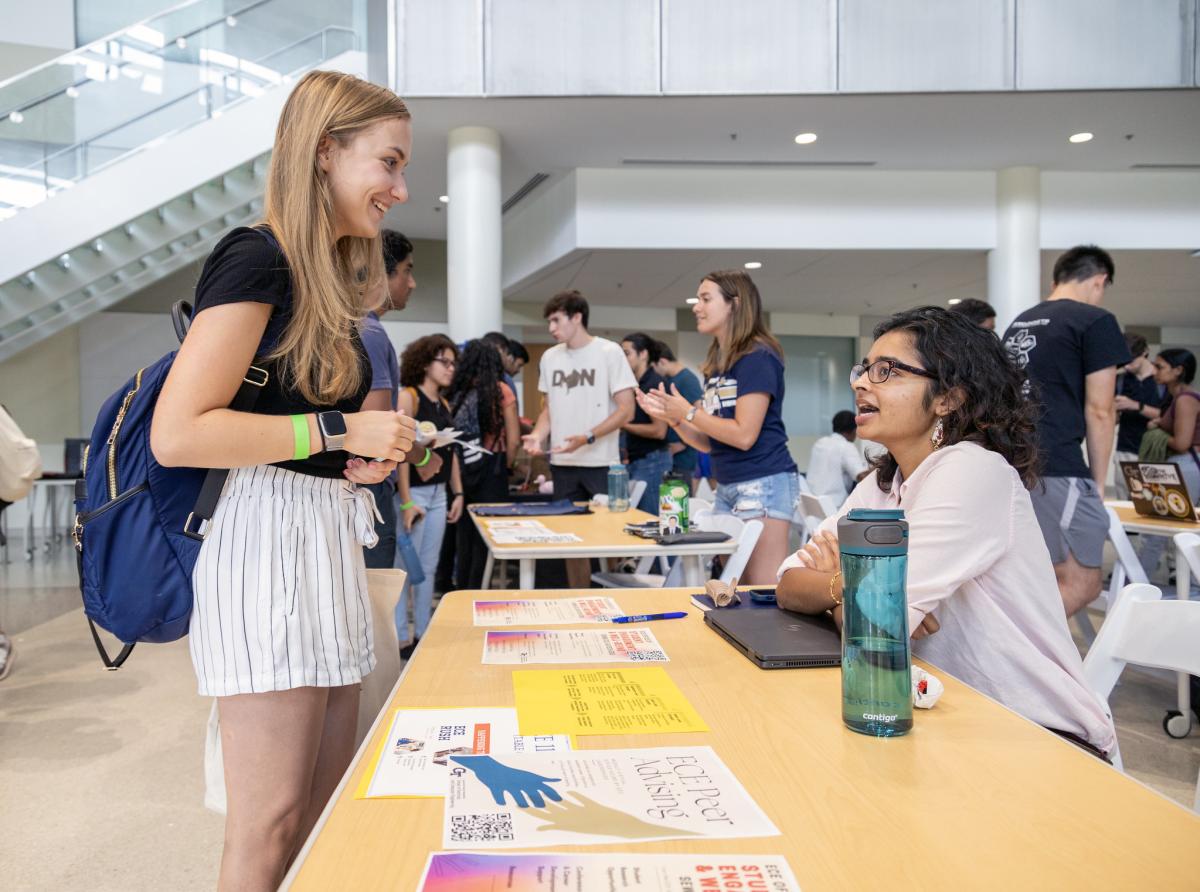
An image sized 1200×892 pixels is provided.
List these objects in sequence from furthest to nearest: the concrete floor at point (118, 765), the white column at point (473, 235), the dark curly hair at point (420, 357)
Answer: the white column at point (473, 235)
the dark curly hair at point (420, 357)
the concrete floor at point (118, 765)

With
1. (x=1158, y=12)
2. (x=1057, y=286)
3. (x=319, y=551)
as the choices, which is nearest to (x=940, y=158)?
(x=1158, y=12)

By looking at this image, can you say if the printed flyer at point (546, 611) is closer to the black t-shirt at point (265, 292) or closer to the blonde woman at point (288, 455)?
the blonde woman at point (288, 455)

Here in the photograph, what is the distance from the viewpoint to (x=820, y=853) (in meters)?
0.70

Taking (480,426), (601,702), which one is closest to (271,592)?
(601,702)

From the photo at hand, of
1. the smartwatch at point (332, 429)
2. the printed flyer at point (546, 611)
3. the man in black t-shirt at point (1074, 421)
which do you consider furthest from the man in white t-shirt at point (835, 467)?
the smartwatch at point (332, 429)

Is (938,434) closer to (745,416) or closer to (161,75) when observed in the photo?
(745,416)

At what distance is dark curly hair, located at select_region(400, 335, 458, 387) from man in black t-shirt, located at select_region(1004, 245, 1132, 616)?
2.53m

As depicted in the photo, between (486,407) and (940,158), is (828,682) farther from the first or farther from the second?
(940,158)

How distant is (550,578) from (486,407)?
1033mm

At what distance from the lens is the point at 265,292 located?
1.06 m

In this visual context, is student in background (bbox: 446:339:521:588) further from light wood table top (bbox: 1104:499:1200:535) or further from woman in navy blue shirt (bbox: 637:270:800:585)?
light wood table top (bbox: 1104:499:1200:535)

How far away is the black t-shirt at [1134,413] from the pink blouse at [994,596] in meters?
5.37

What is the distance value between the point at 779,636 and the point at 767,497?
1.62 metres

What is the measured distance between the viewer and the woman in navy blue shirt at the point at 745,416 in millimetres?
2869
